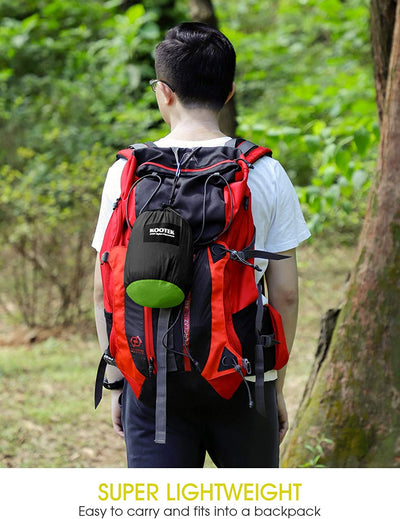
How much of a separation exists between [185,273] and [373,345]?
5.12 feet

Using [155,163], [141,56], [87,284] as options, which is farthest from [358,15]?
[155,163]

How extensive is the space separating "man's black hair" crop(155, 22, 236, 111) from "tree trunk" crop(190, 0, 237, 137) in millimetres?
1787

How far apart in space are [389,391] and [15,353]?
4.57 m

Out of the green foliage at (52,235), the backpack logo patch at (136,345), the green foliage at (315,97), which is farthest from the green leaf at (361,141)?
the green foliage at (52,235)

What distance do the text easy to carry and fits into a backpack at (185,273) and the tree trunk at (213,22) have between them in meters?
1.89

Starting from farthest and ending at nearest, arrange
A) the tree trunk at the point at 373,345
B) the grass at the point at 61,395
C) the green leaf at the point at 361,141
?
the grass at the point at 61,395 < the green leaf at the point at 361,141 < the tree trunk at the point at 373,345

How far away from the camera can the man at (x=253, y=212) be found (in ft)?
5.19

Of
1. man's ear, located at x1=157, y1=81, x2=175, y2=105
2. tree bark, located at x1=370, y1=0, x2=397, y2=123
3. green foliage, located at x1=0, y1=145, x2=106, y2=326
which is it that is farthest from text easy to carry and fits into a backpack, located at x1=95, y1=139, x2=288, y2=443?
green foliage, located at x1=0, y1=145, x2=106, y2=326

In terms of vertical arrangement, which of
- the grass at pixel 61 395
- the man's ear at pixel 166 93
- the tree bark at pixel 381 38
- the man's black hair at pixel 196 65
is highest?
the tree bark at pixel 381 38

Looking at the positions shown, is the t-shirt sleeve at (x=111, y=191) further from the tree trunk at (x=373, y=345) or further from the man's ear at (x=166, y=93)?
the tree trunk at (x=373, y=345)

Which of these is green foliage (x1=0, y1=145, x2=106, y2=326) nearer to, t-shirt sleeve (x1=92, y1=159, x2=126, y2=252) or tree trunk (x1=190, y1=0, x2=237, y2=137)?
tree trunk (x1=190, y1=0, x2=237, y2=137)

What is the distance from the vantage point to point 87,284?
22.2 ft

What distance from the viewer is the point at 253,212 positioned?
159cm
